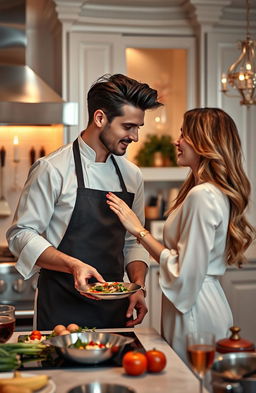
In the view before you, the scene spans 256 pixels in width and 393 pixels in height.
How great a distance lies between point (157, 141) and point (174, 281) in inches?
98.9

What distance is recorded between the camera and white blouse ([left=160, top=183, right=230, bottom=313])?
7.36 ft

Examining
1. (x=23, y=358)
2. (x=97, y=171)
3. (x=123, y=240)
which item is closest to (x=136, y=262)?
(x=123, y=240)

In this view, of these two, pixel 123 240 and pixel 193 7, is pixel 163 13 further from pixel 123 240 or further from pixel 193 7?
pixel 123 240

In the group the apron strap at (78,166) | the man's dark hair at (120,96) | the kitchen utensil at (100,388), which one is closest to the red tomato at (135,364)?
the kitchen utensil at (100,388)

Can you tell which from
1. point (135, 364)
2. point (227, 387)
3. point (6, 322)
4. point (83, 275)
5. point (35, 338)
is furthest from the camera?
point (83, 275)

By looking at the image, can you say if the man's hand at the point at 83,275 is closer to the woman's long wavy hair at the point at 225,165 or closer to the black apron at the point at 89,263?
the black apron at the point at 89,263

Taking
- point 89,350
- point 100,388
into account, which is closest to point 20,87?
point 89,350

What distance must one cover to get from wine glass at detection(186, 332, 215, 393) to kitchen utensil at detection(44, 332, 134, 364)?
0.35m

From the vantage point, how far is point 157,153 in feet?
15.2

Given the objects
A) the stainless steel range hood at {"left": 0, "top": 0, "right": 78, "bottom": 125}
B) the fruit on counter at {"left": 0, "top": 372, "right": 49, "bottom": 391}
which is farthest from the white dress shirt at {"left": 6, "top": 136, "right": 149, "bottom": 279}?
the stainless steel range hood at {"left": 0, "top": 0, "right": 78, "bottom": 125}

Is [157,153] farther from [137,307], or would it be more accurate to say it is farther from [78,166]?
[137,307]

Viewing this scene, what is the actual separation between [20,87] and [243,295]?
6.67 ft

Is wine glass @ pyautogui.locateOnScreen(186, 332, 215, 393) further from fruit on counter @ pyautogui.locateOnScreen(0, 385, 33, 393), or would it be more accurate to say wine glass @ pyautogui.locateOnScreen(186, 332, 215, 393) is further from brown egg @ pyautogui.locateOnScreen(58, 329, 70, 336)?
brown egg @ pyautogui.locateOnScreen(58, 329, 70, 336)

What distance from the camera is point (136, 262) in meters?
2.82
